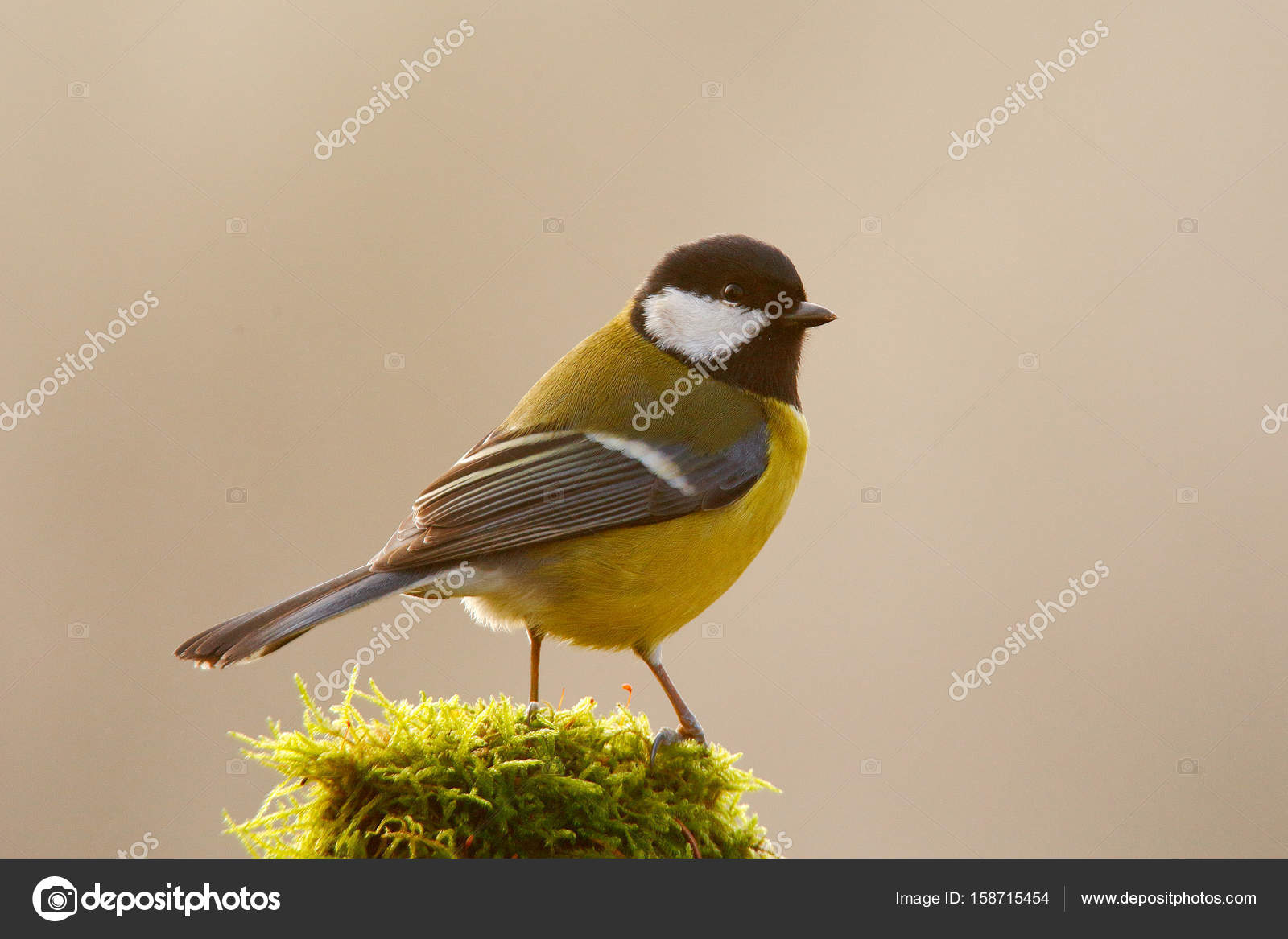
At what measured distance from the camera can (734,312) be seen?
2754 mm

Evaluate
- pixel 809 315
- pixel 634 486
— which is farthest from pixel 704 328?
pixel 634 486

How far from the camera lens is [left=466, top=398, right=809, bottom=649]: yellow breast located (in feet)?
7.84

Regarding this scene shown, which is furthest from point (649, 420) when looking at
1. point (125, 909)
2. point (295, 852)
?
point (125, 909)

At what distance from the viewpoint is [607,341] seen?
283 cm

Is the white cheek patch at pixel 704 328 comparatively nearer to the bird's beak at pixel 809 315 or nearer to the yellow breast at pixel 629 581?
the bird's beak at pixel 809 315

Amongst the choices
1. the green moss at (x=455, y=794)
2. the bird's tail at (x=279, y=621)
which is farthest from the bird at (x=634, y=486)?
the green moss at (x=455, y=794)

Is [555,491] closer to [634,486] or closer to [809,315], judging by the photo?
[634,486]

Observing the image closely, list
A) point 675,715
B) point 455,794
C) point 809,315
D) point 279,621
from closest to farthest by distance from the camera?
point 455,794
point 279,621
point 675,715
point 809,315

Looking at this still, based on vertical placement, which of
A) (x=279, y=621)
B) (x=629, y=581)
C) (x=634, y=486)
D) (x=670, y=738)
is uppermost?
(x=279, y=621)

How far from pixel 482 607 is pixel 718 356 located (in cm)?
93

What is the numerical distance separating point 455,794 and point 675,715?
662mm

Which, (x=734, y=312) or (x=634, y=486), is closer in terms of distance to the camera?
(x=634, y=486)

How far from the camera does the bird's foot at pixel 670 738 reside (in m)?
2.12

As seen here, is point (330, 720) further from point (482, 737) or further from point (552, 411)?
point (552, 411)
